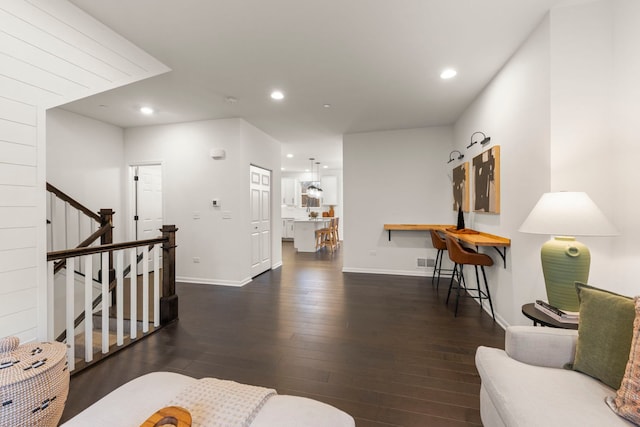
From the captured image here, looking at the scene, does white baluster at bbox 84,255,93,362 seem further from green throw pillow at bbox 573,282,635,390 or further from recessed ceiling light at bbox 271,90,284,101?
green throw pillow at bbox 573,282,635,390

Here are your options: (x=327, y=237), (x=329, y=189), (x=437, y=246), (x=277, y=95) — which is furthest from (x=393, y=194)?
(x=329, y=189)

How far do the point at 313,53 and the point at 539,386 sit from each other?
2.89m

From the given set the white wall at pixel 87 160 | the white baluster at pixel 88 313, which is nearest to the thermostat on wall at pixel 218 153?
the white wall at pixel 87 160

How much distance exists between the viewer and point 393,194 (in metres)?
5.12

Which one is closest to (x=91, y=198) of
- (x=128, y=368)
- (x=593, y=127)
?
(x=128, y=368)

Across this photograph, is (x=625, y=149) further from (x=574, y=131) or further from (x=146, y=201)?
(x=146, y=201)

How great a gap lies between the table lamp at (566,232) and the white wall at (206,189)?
3.84 m

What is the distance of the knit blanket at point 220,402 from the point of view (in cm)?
98

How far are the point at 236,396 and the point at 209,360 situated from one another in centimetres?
135

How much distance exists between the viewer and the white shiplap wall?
165cm

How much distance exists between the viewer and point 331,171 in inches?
401

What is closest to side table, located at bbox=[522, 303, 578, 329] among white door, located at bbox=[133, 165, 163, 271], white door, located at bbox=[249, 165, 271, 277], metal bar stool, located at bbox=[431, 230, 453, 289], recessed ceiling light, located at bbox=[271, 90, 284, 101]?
metal bar stool, located at bbox=[431, 230, 453, 289]

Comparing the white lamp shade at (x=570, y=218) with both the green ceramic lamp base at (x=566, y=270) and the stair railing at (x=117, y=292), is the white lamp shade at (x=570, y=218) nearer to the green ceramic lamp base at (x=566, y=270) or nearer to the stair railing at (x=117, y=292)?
the green ceramic lamp base at (x=566, y=270)

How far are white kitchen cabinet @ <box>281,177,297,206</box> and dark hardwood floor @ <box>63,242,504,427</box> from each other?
6.58 m
